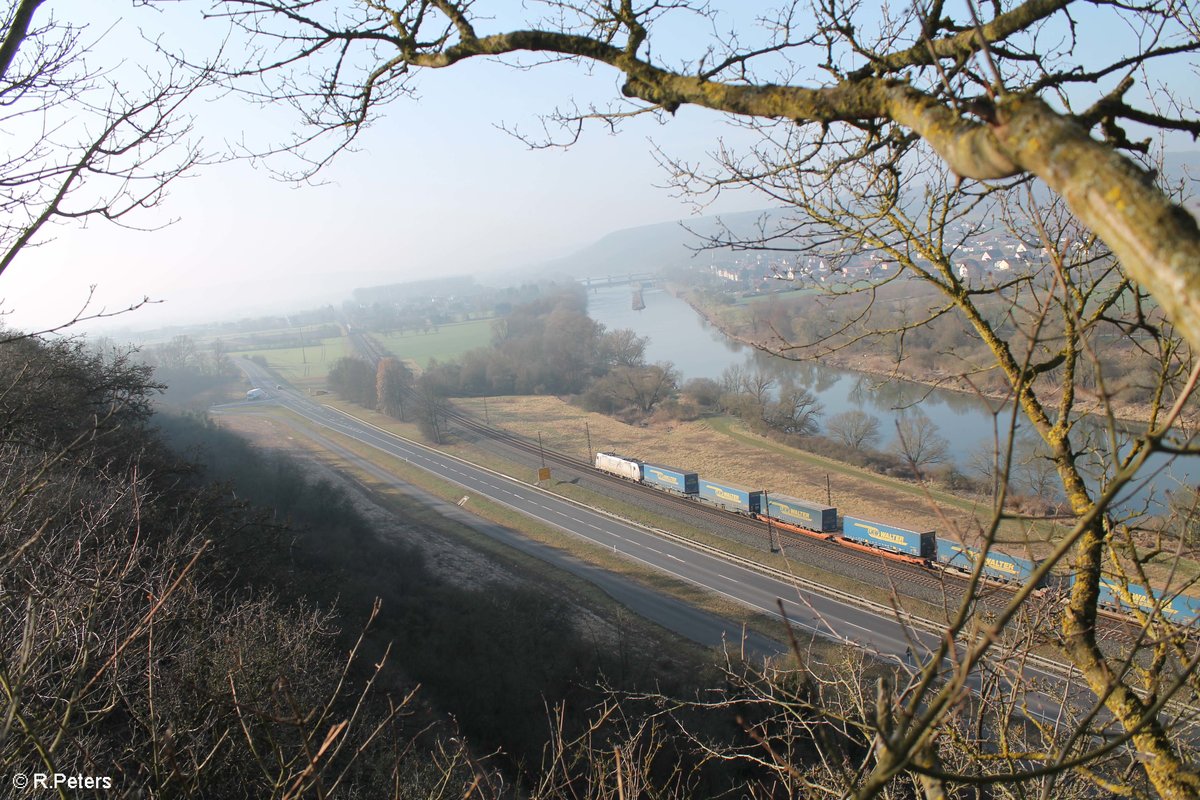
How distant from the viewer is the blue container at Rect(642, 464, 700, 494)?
20.2 metres

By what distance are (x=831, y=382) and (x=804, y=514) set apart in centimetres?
1607

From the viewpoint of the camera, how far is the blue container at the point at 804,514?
664 inches

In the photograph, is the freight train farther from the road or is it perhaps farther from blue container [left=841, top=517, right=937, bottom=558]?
the road

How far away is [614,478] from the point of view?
75.3ft

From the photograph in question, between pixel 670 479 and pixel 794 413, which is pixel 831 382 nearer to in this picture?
pixel 794 413

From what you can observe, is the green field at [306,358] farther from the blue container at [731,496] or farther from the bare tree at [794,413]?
the blue container at [731,496]

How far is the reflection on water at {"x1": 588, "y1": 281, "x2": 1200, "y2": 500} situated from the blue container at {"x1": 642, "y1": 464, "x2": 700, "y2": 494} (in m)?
4.40

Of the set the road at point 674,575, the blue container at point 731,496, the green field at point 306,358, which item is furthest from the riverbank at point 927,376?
the green field at point 306,358

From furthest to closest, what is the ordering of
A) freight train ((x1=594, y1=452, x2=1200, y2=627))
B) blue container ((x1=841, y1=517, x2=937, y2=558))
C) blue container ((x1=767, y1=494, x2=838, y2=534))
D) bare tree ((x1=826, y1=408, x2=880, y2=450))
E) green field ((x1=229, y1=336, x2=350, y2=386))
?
green field ((x1=229, y1=336, x2=350, y2=386)) → bare tree ((x1=826, y1=408, x2=880, y2=450)) → blue container ((x1=767, y1=494, x2=838, y2=534)) → blue container ((x1=841, y1=517, x2=937, y2=558)) → freight train ((x1=594, y1=452, x2=1200, y2=627))

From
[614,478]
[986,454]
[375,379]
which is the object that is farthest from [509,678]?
[375,379]

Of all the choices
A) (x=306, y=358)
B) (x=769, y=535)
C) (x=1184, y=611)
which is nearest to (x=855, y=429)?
(x=769, y=535)

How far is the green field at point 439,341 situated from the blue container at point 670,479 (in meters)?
25.2

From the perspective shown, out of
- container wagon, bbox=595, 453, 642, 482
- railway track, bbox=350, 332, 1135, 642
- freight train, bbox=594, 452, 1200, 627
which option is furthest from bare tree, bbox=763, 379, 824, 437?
railway track, bbox=350, 332, 1135, 642

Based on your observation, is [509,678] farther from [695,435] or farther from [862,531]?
[695,435]
